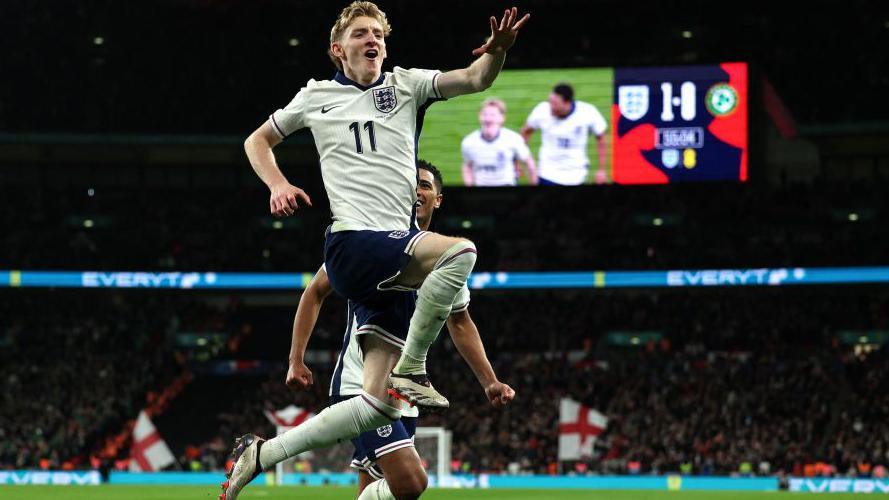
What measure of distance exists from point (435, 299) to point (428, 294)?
0.14 feet

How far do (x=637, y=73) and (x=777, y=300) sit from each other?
1085 centimetres

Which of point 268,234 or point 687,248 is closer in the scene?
point 687,248

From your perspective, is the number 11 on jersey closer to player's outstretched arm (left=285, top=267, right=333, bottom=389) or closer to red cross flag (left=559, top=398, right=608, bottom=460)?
player's outstretched arm (left=285, top=267, right=333, bottom=389)

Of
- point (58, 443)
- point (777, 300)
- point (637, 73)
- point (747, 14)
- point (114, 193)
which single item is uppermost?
point (747, 14)

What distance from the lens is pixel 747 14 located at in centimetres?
4094

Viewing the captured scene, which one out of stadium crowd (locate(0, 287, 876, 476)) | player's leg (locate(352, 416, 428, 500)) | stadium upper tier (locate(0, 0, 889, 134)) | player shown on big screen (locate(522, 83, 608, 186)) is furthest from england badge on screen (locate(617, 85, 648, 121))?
player's leg (locate(352, 416, 428, 500))

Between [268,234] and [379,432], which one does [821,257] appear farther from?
[379,432]

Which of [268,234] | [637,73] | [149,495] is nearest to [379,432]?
[149,495]

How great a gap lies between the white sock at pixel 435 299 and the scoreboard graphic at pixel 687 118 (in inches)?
1004

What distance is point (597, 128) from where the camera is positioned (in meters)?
31.3

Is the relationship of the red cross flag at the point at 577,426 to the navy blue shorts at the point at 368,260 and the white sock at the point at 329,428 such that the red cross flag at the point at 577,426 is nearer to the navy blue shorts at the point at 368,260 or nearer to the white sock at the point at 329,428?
the navy blue shorts at the point at 368,260

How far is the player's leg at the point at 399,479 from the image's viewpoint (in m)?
7.16

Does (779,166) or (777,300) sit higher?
(779,166)

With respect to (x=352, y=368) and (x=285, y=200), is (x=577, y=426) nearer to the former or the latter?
(x=352, y=368)
